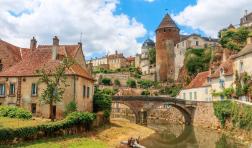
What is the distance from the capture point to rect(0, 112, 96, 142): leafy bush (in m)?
21.2

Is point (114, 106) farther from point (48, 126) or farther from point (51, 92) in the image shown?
point (48, 126)

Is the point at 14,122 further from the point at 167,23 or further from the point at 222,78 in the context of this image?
the point at 167,23

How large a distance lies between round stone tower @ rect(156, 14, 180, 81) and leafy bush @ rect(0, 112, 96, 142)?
54304 millimetres

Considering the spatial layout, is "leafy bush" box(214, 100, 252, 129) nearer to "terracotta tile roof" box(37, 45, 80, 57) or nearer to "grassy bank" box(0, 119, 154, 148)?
"grassy bank" box(0, 119, 154, 148)

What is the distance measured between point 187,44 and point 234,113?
42922 mm

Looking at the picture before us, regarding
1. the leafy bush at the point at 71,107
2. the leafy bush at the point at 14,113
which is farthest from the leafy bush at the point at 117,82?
the leafy bush at the point at 14,113

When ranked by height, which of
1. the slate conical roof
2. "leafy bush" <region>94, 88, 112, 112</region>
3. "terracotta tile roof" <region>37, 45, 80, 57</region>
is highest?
the slate conical roof

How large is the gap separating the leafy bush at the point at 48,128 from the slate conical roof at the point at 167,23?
56.4 metres

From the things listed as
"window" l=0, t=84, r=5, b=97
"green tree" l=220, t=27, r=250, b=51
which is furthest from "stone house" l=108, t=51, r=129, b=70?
"window" l=0, t=84, r=5, b=97

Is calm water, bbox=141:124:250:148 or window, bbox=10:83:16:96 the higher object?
window, bbox=10:83:16:96

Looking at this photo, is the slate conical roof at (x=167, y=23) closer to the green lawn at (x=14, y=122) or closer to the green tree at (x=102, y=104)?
the green tree at (x=102, y=104)

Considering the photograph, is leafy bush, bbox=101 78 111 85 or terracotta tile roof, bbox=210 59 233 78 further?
leafy bush, bbox=101 78 111 85

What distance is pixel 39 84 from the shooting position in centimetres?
3203

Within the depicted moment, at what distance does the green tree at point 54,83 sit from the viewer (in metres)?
28.6
